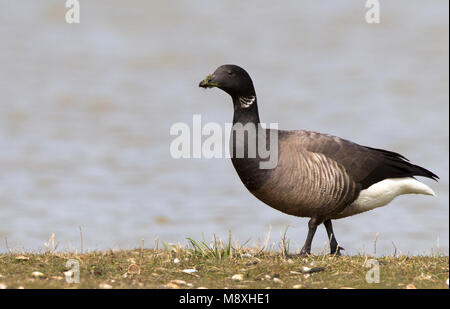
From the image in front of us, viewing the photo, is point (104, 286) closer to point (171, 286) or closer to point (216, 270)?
point (171, 286)

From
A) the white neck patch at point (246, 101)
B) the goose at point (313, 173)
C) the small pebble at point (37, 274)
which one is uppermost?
Result: the white neck patch at point (246, 101)

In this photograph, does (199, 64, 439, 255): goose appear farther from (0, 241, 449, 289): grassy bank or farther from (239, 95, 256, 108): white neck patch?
(0, 241, 449, 289): grassy bank

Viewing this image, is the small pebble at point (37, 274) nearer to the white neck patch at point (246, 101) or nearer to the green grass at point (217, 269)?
the green grass at point (217, 269)

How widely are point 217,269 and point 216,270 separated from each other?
0.02 m

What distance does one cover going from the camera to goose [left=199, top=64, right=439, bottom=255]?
9.19m

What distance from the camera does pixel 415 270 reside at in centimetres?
796

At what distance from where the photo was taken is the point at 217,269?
8055 mm

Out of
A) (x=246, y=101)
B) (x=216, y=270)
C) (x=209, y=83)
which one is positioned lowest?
(x=216, y=270)

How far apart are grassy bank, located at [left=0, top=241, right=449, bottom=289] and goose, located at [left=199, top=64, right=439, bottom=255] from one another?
761 millimetres

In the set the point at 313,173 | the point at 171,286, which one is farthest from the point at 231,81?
the point at 171,286

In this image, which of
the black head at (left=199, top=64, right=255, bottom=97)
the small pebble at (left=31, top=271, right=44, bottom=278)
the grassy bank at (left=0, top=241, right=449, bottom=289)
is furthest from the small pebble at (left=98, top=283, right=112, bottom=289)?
the black head at (left=199, top=64, right=255, bottom=97)

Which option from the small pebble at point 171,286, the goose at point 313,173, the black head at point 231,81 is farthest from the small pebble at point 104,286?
the black head at point 231,81

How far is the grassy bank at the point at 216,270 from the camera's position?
734cm
